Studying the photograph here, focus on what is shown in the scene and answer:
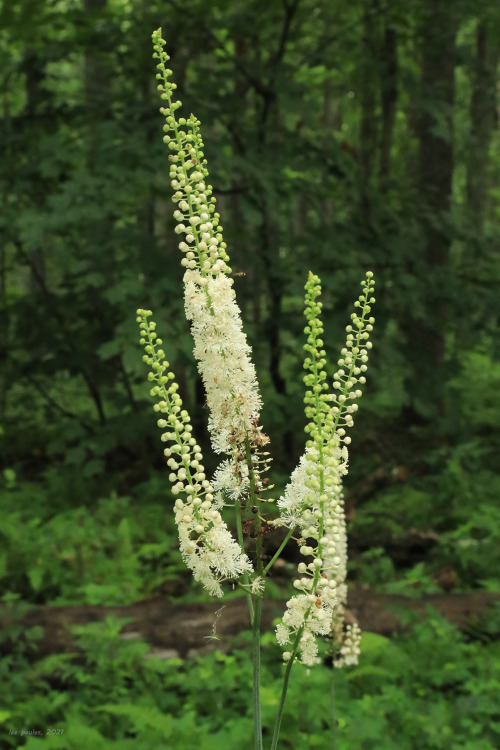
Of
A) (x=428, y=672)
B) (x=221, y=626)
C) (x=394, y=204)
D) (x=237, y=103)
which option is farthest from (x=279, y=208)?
(x=428, y=672)

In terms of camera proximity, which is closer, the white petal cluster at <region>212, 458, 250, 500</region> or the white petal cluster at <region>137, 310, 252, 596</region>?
the white petal cluster at <region>137, 310, 252, 596</region>

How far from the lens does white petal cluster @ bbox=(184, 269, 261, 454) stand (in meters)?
1.66

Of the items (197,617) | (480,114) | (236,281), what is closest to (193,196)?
(197,617)

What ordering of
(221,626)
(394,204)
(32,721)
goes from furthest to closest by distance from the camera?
(394,204) → (221,626) → (32,721)

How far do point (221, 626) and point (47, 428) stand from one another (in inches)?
257

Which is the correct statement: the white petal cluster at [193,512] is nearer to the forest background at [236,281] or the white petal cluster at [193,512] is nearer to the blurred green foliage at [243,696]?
the blurred green foliage at [243,696]

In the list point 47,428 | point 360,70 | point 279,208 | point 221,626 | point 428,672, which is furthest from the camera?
point 47,428

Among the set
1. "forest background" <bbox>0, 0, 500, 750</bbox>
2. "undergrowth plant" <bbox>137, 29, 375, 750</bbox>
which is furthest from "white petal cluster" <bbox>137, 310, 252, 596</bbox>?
"forest background" <bbox>0, 0, 500, 750</bbox>

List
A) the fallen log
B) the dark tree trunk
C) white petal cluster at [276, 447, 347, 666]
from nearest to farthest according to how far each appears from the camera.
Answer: white petal cluster at [276, 447, 347, 666] → the fallen log → the dark tree trunk

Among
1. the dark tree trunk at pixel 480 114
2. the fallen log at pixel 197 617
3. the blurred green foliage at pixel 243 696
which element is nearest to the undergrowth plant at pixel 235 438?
the blurred green foliage at pixel 243 696

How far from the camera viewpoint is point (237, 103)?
621 cm

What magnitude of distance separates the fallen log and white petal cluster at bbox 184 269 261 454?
3689mm

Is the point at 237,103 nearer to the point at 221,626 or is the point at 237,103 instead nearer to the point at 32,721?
the point at 221,626

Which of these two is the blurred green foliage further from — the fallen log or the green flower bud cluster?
the green flower bud cluster
